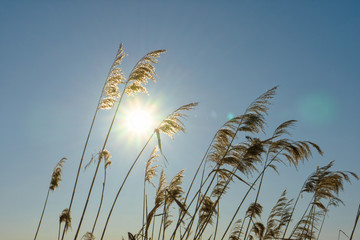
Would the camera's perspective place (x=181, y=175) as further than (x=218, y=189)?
No

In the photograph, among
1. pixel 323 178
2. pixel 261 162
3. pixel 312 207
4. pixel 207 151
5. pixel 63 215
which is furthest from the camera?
pixel 63 215

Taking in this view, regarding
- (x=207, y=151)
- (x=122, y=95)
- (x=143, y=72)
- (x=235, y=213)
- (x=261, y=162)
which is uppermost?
(x=143, y=72)

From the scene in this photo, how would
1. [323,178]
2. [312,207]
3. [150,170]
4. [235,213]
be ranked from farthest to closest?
[312,207]
[323,178]
[150,170]
[235,213]

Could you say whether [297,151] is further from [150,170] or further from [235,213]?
[150,170]

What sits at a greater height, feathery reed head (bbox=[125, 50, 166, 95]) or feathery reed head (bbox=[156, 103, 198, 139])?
feathery reed head (bbox=[125, 50, 166, 95])

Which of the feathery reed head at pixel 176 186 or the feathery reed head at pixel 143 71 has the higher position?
the feathery reed head at pixel 143 71

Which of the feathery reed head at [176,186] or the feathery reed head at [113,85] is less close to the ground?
the feathery reed head at [113,85]

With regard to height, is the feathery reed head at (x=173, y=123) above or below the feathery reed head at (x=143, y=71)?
below

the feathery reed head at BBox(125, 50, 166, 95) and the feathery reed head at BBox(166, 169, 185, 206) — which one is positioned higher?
the feathery reed head at BBox(125, 50, 166, 95)

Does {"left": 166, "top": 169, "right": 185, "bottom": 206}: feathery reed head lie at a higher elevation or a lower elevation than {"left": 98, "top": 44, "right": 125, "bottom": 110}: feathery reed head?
lower

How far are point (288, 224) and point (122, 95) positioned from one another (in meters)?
6.60

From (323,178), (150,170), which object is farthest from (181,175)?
(323,178)

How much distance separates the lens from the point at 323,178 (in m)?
7.28

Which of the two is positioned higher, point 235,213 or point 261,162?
point 261,162
